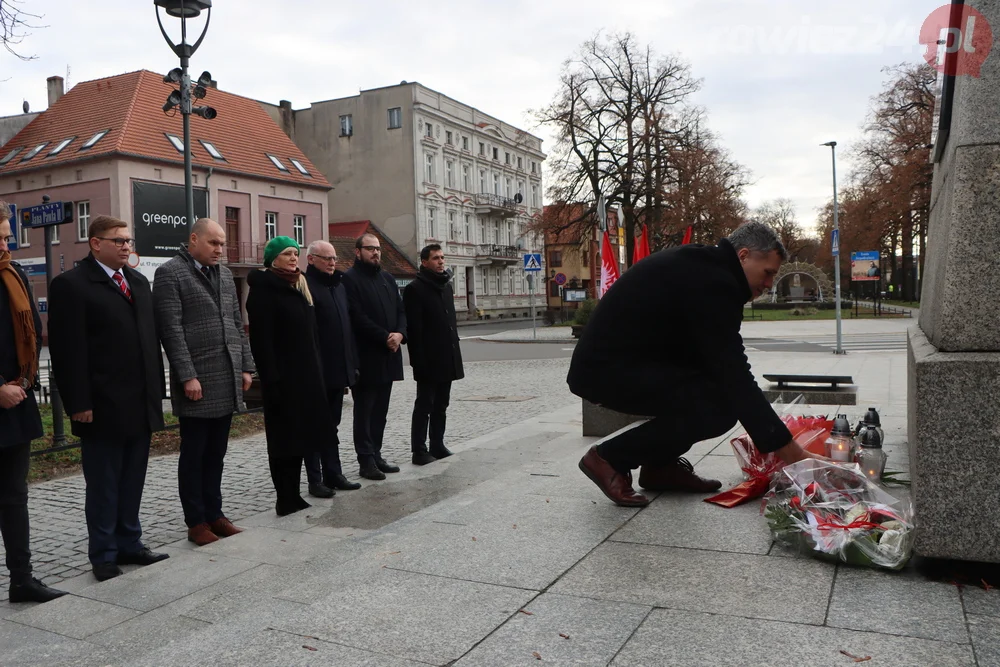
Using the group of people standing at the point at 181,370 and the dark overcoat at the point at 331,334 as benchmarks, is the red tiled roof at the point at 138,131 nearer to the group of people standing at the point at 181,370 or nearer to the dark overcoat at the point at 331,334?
the dark overcoat at the point at 331,334

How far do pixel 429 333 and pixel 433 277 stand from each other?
51 centimetres

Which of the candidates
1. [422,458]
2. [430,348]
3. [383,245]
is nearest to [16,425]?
[422,458]

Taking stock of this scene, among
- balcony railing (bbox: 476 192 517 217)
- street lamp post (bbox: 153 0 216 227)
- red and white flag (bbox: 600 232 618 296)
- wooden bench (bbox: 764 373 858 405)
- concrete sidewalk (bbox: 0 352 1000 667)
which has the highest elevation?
balcony railing (bbox: 476 192 517 217)

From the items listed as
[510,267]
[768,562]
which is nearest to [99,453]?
[768,562]

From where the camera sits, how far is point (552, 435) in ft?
28.4

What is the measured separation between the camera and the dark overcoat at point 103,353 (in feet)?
14.8

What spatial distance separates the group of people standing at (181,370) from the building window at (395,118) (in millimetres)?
51857

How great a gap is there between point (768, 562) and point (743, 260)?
60.3 inches

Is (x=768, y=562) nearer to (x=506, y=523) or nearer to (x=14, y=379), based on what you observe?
(x=506, y=523)

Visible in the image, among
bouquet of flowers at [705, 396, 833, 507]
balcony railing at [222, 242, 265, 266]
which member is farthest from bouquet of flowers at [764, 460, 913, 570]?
balcony railing at [222, 242, 265, 266]

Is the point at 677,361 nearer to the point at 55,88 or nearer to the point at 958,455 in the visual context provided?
the point at 958,455

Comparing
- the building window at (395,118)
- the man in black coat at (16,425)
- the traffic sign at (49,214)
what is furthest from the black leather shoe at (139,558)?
the building window at (395,118)

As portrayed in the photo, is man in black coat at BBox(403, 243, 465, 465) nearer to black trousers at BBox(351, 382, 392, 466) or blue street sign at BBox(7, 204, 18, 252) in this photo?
black trousers at BBox(351, 382, 392, 466)

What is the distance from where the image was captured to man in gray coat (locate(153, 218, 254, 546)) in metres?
5.11
